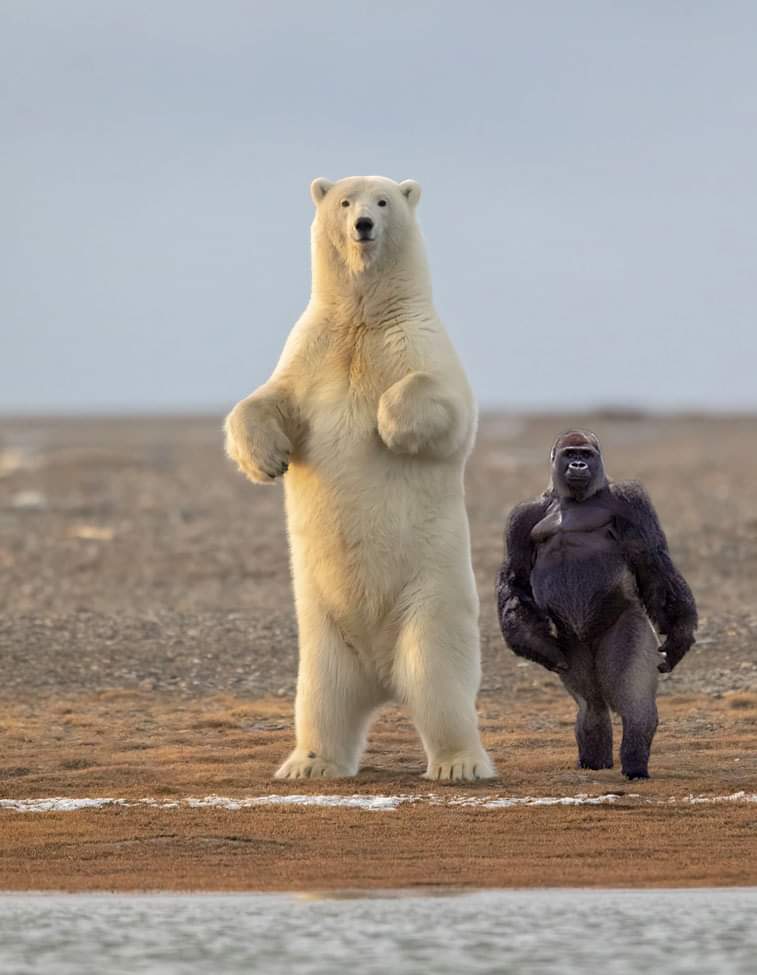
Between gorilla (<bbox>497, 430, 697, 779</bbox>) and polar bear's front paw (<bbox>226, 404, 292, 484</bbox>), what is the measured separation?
1325 mm

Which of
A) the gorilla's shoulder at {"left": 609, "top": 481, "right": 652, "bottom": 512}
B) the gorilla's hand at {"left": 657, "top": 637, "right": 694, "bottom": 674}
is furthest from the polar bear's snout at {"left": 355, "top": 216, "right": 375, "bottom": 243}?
the gorilla's hand at {"left": 657, "top": 637, "right": 694, "bottom": 674}

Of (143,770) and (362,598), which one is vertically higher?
(362,598)

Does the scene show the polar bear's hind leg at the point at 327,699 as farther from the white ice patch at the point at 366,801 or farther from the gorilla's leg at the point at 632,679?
the gorilla's leg at the point at 632,679

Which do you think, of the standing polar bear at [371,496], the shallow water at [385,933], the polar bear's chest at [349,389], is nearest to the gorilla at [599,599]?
the standing polar bear at [371,496]

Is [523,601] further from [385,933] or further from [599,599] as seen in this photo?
[385,933]

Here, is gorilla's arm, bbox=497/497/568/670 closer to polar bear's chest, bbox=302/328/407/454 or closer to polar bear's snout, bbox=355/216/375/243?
polar bear's chest, bbox=302/328/407/454

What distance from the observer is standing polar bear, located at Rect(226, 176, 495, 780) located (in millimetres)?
9930

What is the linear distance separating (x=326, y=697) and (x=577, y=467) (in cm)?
170

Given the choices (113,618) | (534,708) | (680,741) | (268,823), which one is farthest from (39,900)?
(113,618)

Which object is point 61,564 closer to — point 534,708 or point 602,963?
point 534,708

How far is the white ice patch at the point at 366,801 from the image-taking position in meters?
9.33

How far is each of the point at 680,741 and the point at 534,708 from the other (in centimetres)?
200

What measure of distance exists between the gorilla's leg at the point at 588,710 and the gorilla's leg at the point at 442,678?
0.55 m

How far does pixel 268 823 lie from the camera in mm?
8891
